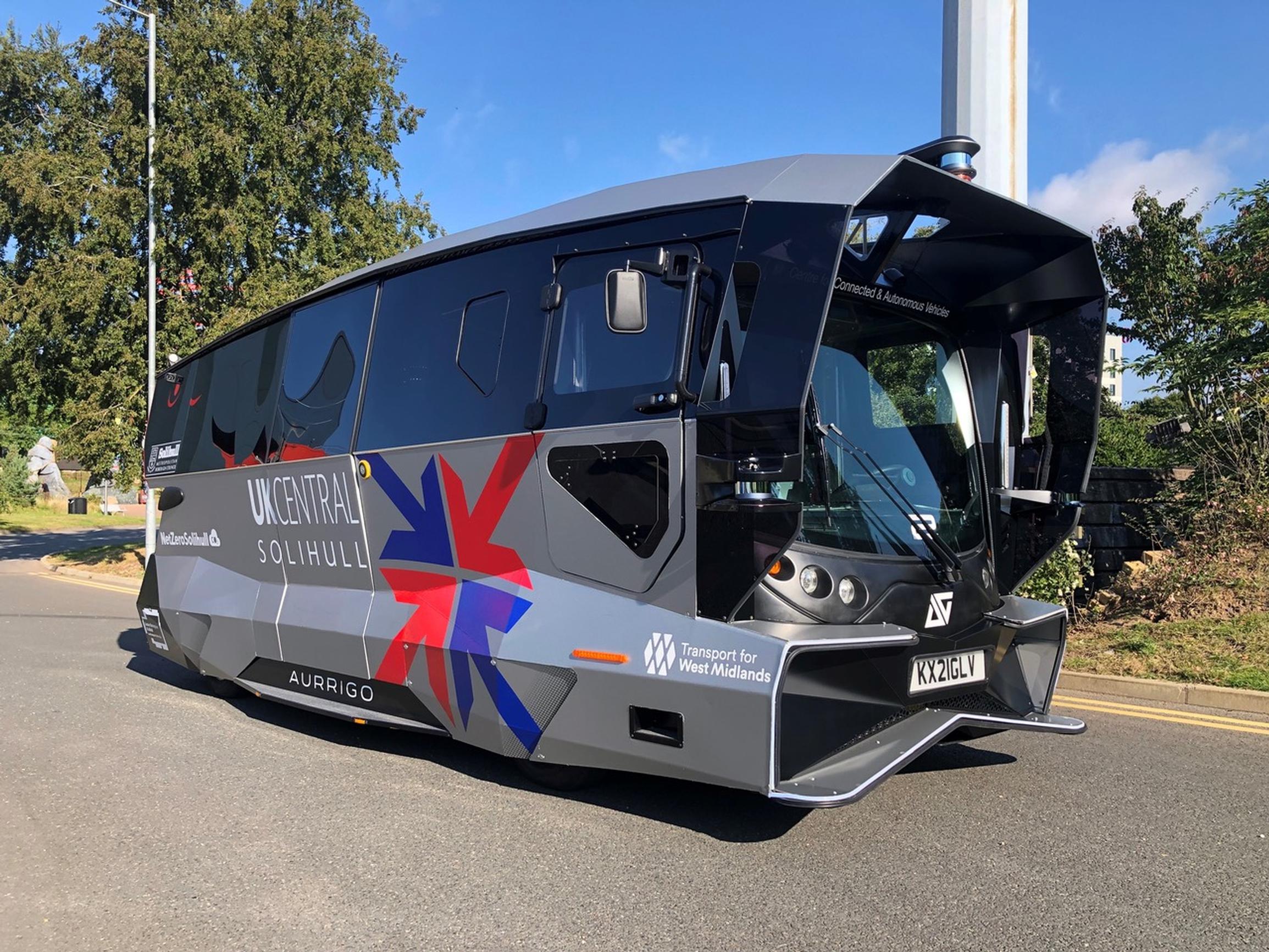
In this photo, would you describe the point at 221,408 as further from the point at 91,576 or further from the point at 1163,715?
the point at 91,576

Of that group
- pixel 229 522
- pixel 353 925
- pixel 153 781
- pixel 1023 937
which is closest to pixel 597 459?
pixel 353 925

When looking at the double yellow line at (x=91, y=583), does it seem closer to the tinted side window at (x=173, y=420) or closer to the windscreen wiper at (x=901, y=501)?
the tinted side window at (x=173, y=420)

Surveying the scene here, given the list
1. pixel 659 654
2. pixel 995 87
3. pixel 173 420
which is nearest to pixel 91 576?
pixel 173 420

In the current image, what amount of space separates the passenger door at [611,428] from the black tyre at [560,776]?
1.00 meters

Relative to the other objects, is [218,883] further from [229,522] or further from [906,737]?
[229,522]

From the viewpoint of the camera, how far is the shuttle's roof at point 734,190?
3.73 meters

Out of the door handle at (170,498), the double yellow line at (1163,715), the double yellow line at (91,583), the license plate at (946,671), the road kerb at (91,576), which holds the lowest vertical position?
the double yellow line at (91,583)

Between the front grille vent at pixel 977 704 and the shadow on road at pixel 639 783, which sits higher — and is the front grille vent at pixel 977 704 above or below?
above

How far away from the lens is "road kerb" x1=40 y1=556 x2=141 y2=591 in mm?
16844

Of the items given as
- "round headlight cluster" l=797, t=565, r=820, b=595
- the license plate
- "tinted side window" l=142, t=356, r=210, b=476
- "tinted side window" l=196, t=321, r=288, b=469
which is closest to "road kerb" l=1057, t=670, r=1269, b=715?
the license plate

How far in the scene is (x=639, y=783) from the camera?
4.82m

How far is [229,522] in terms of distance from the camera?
679 cm

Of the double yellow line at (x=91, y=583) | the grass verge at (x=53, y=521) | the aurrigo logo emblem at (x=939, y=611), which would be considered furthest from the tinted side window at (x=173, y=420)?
the grass verge at (x=53, y=521)

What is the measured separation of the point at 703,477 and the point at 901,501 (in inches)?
43.3
